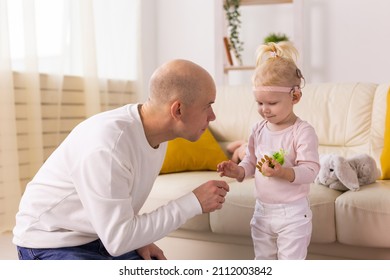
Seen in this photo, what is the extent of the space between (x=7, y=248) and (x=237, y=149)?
1354mm

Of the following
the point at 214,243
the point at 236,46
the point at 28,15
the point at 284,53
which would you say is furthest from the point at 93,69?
the point at 284,53

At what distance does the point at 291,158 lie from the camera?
178 centimetres

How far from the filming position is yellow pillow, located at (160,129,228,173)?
2820 mm

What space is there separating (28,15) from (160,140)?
2.11m

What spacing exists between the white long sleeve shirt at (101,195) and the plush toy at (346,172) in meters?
0.93

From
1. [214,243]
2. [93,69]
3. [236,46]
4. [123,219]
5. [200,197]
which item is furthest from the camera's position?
[236,46]

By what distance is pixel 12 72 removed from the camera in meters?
3.25

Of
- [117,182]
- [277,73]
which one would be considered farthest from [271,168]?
[117,182]

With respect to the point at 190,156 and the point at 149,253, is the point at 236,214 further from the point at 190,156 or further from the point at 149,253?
the point at 190,156

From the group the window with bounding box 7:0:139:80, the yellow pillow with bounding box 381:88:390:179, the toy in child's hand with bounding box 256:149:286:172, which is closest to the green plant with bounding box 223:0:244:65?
the window with bounding box 7:0:139:80

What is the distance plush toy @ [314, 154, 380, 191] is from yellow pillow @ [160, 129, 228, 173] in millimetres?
694

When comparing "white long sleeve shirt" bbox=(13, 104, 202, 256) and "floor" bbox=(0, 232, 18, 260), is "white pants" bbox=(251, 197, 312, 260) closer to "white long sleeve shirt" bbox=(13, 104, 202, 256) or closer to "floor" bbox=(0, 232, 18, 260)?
"white long sleeve shirt" bbox=(13, 104, 202, 256)

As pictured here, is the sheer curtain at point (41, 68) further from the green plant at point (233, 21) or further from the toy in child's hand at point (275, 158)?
the toy in child's hand at point (275, 158)
